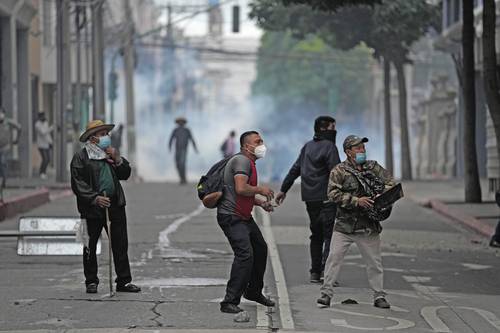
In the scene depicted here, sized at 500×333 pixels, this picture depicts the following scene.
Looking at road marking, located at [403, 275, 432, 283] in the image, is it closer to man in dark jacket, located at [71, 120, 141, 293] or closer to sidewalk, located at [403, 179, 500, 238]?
man in dark jacket, located at [71, 120, 141, 293]

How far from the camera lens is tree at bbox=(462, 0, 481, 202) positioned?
26.4 metres

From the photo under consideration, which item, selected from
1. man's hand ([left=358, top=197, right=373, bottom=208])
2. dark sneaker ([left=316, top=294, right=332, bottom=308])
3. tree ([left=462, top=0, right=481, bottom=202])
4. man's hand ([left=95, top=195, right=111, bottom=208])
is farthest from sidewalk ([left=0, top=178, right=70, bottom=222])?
man's hand ([left=358, top=197, right=373, bottom=208])

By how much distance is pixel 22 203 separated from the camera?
25594 millimetres

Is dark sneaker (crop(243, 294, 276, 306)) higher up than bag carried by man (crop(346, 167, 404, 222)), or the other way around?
bag carried by man (crop(346, 167, 404, 222))

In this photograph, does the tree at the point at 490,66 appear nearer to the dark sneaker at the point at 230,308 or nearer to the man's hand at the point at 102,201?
the man's hand at the point at 102,201

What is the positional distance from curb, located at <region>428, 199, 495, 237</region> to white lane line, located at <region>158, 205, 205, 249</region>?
483cm

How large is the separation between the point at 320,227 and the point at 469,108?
13.8 metres

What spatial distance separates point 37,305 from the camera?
12266 millimetres

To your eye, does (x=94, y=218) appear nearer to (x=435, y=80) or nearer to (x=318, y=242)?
(x=318, y=242)

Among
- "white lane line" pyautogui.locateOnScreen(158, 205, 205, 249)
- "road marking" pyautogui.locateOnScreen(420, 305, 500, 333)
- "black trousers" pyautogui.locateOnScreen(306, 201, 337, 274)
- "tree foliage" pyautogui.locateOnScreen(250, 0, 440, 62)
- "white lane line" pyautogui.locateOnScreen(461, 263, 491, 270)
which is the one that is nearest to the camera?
"road marking" pyautogui.locateOnScreen(420, 305, 500, 333)

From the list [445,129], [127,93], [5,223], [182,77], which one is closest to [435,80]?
[445,129]

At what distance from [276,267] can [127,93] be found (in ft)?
129

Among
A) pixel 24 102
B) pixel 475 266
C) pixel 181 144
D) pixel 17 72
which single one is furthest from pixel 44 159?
pixel 475 266

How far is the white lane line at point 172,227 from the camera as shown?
18.8m
